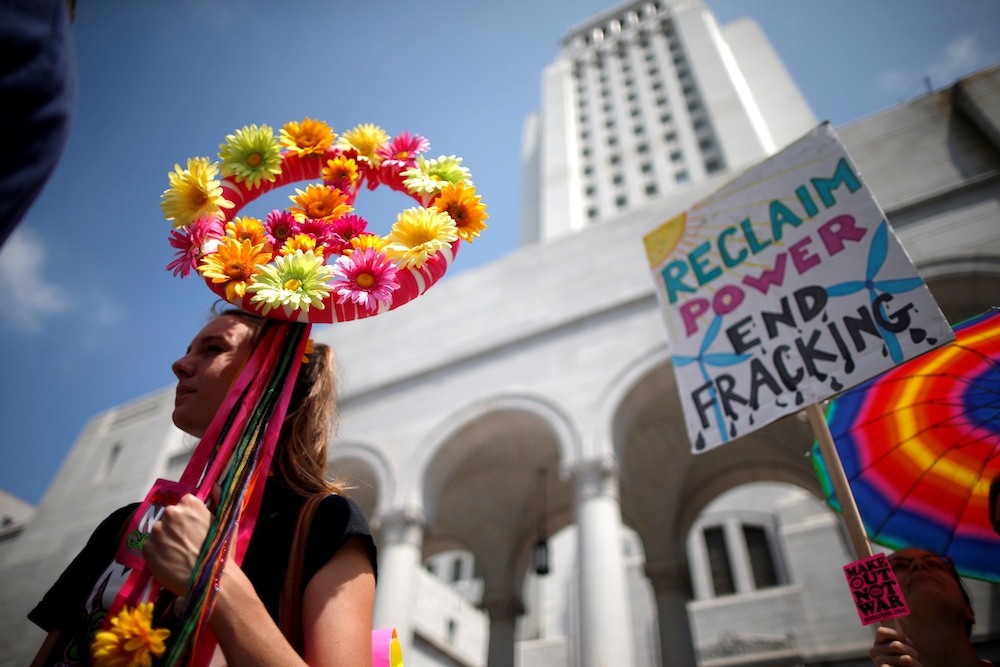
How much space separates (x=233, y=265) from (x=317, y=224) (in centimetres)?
35

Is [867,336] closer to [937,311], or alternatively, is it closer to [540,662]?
[937,311]

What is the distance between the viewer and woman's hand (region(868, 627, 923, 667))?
2240mm

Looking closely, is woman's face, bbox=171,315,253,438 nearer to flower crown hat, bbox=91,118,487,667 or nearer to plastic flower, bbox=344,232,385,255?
flower crown hat, bbox=91,118,487,667

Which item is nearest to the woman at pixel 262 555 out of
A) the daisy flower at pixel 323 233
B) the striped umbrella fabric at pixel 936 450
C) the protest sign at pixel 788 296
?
the daisy flower at pixel 323 233

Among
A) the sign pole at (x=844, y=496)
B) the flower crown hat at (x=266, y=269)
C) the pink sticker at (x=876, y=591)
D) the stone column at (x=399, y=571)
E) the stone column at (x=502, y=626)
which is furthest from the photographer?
the stone column at (x=502, y=626)

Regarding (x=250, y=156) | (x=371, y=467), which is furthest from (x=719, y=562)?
(x=250, y=156)

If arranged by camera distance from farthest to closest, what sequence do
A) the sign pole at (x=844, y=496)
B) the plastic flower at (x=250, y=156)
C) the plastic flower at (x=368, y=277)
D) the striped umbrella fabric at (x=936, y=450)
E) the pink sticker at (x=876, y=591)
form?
the striped umbrella fabric at (x=936, y=450)
the sign pole at (x=844, y=496)
the pink sticker at (x=876, y=591)
the plastic flower at (x=250, y=156)
the plastic flower at (x=368, y=277)

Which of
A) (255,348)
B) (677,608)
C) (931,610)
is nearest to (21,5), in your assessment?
(255,348)

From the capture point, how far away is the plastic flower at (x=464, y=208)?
1.95 m

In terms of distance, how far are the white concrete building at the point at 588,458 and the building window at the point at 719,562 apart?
6cm

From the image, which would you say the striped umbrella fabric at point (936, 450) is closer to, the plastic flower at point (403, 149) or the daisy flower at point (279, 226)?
the plastic flower at point (403, 149)

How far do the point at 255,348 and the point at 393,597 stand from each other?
6690 millimetres

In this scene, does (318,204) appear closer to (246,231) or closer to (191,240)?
(246,231)

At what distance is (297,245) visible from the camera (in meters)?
1.78
